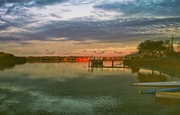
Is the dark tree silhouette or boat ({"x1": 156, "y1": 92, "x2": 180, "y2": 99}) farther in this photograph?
the dark tree silhouette

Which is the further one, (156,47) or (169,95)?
(156,47)

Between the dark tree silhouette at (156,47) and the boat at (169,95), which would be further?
the dark tree silhouette at (156,47)

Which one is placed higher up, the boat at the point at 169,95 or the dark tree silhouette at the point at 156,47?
the dark tree silhouette at the point at 156,47

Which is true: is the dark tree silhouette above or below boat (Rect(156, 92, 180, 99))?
above

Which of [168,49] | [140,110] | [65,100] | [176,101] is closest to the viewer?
[140,110]

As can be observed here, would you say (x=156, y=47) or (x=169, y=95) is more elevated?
(x=156, y=47)

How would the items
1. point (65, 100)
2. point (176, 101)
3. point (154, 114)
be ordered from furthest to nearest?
point (65, 100) < point (176, 101) < point (154, 114)

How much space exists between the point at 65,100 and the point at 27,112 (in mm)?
5577

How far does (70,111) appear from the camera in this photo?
20766 millimetres

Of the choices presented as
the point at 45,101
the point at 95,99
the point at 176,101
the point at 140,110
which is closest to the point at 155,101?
the point at 176,101

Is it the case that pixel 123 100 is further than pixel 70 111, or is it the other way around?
pixel 123 100

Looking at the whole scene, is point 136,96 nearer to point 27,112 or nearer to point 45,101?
point 45,101

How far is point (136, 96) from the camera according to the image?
27.0 m

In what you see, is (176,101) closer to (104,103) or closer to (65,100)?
(104,103)
